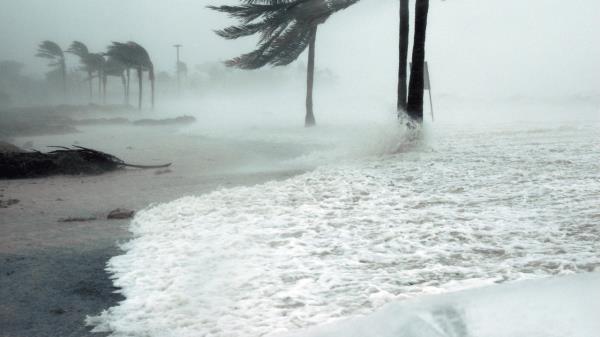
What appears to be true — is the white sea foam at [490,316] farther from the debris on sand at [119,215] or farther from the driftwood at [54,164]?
the driftwood at [54,164]

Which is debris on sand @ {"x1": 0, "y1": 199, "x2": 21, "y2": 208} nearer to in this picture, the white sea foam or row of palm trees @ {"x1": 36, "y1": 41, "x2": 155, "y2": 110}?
the white sea foam

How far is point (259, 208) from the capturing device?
467 centimetres

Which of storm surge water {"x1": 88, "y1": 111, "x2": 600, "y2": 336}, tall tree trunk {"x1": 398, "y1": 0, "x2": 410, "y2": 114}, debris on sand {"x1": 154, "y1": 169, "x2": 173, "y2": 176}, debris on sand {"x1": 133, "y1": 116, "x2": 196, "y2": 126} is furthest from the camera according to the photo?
debris on sand {"x1": 133, "y1": 116, "x2": 196, "y2": 126}

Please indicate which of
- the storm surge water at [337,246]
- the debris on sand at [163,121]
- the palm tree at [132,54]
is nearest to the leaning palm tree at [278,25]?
the storm surge water at [337,246]

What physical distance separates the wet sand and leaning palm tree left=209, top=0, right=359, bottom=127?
3899mm

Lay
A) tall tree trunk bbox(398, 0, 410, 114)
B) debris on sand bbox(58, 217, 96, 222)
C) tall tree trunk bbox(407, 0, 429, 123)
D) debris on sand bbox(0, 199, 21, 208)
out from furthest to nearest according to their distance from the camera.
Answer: tall tree trunk bbox(398, 0, 410, 114) → tall tree trunk bbox(407, 0, 429, 123) → debris on sand bbox(0, 199, 21, 208) → debris on sand bbox(58, 217, 96, 222)

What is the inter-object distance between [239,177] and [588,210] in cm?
439

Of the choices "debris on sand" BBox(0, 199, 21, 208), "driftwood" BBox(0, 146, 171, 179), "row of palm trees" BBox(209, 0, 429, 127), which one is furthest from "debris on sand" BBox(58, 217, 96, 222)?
"row of palm trees" BBox(209, 0, 429, 127)

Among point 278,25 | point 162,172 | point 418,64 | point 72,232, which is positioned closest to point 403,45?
point 418,64

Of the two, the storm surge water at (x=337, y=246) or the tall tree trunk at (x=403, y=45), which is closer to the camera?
the storm surge water at (x=337, y=246)

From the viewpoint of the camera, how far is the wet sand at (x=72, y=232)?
8.38 feet

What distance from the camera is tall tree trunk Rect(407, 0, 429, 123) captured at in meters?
9.89

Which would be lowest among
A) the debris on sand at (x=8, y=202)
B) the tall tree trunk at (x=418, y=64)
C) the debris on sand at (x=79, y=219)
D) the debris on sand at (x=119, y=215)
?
the debris on sand at (x=8, y=202)

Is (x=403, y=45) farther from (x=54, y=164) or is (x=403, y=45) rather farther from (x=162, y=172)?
(x=54, y=164)
